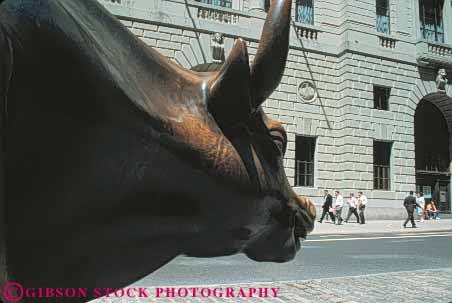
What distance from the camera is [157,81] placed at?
3.88ft

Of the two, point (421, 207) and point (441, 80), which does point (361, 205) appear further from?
point (441, 80)

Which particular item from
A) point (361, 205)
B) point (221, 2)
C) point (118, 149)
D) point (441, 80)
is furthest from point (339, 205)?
point (118, 149)

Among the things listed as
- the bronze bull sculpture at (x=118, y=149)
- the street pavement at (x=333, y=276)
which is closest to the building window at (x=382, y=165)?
the street pavement at (x=333, y=276)

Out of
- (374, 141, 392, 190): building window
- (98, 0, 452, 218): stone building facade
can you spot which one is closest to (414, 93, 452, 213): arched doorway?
(98, 0, 452, 218): stone building facade

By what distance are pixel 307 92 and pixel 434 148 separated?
30.4 feet

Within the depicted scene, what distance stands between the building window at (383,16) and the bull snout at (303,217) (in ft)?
69.1

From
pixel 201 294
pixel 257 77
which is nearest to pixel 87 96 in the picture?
pixel 257 77

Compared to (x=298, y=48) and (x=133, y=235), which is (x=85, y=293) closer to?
(x=133, y=235)

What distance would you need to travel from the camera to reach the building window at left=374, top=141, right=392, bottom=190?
19.2 metres

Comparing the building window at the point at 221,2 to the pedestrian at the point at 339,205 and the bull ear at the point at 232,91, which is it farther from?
the bull ear at the point at 232,91

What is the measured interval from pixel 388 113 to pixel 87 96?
20.3 meters

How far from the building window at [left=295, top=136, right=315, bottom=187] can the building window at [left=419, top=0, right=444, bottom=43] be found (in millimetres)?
9296

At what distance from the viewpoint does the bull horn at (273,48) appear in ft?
3.44

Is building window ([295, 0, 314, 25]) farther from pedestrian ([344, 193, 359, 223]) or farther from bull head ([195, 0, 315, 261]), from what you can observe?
bull head ([195, 0, 315, 261])
